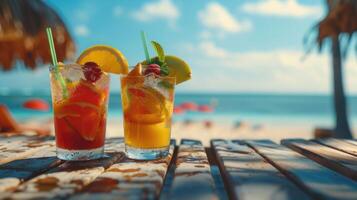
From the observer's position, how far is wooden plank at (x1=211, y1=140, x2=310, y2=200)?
2.67ft

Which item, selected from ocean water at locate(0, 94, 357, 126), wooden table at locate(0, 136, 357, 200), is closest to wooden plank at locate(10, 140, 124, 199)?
wooden table at locate(0, 136, 357, 200)

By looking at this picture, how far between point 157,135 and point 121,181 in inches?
16.2

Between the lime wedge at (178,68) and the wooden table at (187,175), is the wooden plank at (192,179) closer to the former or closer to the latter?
the wooden table at (187,175)

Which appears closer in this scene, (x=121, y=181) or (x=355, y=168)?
(x=121, y=181)

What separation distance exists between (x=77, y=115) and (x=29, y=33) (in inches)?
157

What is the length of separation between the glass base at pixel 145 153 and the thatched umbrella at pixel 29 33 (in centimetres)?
383

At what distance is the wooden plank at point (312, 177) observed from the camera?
2.73 ft

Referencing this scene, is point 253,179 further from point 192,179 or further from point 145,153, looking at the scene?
point 145,153

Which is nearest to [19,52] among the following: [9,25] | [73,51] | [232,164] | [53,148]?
[73,51]

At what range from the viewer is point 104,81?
131 cm

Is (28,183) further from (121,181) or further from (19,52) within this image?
(19,52)

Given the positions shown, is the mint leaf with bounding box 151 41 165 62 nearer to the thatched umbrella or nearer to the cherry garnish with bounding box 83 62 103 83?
the cherry garnish with bounding box 83 62 103 83

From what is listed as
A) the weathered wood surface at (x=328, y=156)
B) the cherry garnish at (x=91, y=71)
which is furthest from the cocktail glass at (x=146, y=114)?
the weathered wood surface at (x=328, y=156)

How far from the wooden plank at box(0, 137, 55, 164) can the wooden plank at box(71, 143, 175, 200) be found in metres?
0.37
